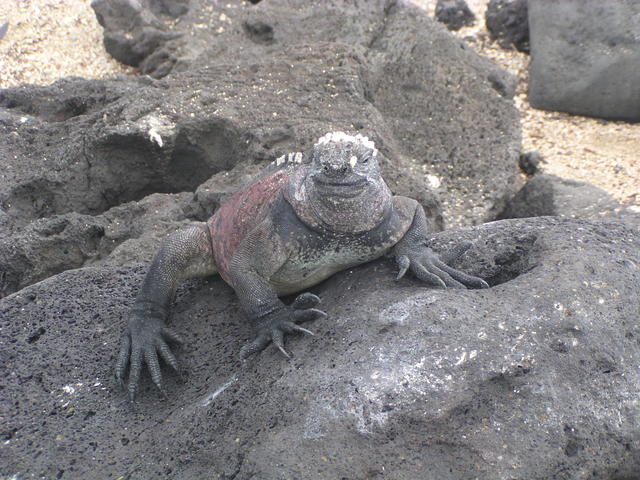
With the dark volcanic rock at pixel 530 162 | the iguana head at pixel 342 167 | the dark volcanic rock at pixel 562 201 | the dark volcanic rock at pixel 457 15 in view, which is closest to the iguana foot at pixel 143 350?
the iguana head at pixel 342 167

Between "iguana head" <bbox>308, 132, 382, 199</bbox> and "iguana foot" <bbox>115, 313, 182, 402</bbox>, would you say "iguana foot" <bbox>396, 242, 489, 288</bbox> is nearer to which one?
"iguana head" <bbox>308, 132, 382, 199</bbox>

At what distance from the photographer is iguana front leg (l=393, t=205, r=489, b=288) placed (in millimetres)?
2566

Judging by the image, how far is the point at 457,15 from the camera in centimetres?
753

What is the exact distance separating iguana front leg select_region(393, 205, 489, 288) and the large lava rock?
65 mm

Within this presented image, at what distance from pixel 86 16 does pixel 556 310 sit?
22.5 ft

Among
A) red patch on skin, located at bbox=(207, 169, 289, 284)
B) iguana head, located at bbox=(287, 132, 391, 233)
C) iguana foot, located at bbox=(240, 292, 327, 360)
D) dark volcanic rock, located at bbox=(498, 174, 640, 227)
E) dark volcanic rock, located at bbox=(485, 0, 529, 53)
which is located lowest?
dark volcanic rock, located at bbox=(498, 174, 640, 227)

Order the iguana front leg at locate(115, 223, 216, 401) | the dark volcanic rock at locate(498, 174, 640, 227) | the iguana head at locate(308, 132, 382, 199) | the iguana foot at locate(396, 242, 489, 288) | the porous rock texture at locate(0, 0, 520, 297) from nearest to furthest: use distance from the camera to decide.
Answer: the iguana head at locate(308, 132, 382, 199)
the iguana foot at locate(396, 242, 489, 288)
the iguana front leg at locate(115, 223, 216, 401)
the porous rock texture at locate(0, 0, 520, 297)
the dark volcanic rock at locate(498, 174, 640, 227)

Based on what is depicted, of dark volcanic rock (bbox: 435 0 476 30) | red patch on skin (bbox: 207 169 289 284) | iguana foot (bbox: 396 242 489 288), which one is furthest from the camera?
dark volcanic rock (bbox: 435 0 476 30)

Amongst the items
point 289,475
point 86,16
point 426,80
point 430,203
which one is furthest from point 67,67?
point 289,475

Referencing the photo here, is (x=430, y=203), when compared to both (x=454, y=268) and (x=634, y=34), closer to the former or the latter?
(x=454, y=268)

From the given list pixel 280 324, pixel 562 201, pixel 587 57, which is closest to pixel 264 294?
pixel 280 324

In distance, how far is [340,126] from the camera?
3939 millimetres

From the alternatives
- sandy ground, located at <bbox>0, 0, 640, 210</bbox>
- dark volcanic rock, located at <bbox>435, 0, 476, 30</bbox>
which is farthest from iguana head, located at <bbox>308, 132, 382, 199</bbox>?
dark volcanic rock, located at <bbox>435, 0, 476, 30</bbox>

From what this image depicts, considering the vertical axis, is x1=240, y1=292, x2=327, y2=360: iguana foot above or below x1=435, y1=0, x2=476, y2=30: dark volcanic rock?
above
